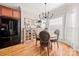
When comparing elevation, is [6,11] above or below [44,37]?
above

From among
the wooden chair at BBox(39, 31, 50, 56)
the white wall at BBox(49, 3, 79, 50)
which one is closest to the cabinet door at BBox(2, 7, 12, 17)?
the wooden chair at BBox(39, 31, 50, 56)

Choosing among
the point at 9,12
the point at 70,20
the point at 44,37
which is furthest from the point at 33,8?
the point at 70,20

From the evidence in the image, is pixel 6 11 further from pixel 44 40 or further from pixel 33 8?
pixel 44 40

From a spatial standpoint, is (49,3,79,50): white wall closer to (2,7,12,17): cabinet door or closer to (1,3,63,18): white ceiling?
(1,3,63,18): white ceiling

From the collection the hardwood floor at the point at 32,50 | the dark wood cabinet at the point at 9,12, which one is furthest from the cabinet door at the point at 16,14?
the hardwood floor at the point at 32,50

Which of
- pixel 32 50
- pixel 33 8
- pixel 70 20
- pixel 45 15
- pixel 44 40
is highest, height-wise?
pixel 33 8

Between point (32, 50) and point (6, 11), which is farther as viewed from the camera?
point (32, 50)

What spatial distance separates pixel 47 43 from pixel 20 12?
0.88 metres

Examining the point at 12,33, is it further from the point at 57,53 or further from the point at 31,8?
the point at 57,53

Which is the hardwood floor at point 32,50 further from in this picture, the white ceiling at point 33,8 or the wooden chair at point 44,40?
the white ceiling at point 33,8

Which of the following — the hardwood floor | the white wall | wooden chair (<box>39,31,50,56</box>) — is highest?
the white wall

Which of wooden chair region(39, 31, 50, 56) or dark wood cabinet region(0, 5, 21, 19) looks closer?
dark wood cabinet region(0, 5, 21, 19)

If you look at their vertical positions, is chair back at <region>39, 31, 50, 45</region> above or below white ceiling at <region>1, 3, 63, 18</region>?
below

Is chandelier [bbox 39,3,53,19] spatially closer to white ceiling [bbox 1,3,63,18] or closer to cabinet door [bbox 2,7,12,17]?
white ceiling [bbox 1,3,63,18]
